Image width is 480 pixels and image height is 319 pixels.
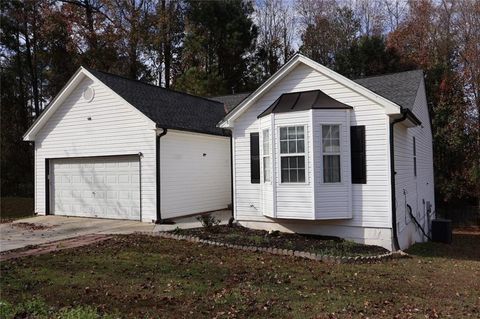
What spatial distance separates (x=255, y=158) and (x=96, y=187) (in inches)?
264

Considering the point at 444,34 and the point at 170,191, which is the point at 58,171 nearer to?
the point at 170,191

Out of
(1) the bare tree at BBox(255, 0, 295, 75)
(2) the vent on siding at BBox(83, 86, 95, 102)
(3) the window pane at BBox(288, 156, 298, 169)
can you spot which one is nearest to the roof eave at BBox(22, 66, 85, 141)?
(2) the vent on siding at BBox(83, 86, 95, 102)

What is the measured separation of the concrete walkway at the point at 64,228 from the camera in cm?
1090

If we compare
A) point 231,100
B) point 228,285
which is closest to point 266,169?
point 228,285

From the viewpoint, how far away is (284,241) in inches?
400

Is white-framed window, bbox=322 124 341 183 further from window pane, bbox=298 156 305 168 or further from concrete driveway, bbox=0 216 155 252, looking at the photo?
concrete driveway, bbox=0 216 155 252

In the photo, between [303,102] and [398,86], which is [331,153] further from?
[398,86]

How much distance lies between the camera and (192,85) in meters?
27.3

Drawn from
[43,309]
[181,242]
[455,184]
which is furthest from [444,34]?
[43,309]

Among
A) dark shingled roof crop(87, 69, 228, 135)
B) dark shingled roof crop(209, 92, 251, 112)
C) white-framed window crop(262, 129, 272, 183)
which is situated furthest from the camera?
dark shingled roof crop(209, 92, 251, 112)

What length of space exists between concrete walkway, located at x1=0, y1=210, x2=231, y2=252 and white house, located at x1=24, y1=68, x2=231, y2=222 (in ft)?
2.00

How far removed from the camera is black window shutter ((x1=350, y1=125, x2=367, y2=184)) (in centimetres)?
1035

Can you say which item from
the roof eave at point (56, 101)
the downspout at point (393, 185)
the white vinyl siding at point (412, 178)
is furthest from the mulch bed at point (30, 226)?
the white vinyl siding at point (412, 178)

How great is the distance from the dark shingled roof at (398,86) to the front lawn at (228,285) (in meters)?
4.84
